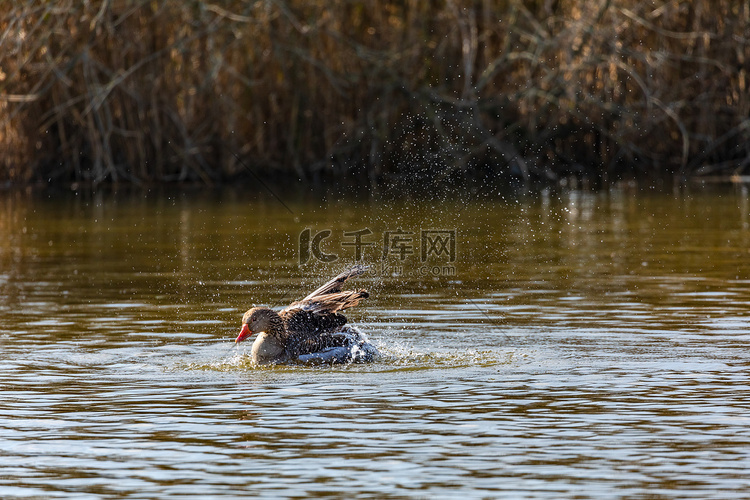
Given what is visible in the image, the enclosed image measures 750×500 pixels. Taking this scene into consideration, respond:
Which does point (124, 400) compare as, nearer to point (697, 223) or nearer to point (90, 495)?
point (90, 495)

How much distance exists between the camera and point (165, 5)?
25.5 metres

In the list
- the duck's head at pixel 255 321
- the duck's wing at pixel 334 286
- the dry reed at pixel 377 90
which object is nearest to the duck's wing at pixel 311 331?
the duck's head at pixel 255 321

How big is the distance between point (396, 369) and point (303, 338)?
0.78 m

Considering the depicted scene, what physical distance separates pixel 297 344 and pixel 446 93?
17.9m

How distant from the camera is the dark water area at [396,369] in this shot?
22.2ft

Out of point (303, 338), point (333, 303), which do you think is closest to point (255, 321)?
point (303, 338)

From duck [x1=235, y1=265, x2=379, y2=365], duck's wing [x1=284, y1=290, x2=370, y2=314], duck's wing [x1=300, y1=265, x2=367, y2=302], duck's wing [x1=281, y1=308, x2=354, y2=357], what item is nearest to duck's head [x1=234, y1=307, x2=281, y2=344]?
duck [x1=235, y1=265, x2=379, y2=365]

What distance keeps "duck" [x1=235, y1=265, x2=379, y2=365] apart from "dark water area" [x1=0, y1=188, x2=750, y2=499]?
130mm

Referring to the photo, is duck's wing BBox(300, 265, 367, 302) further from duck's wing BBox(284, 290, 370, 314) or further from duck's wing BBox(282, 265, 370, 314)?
duck's wing BBox(284, 290, 370, 314)

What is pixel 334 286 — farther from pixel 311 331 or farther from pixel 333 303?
pixel 311 331

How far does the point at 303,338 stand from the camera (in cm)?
1009

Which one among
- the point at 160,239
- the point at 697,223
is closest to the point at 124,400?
the point at 160,239

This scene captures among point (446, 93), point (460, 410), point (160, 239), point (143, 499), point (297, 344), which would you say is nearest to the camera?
point (143, 499)

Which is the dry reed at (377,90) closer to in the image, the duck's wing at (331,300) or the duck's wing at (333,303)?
the duck's wing at (331,300)
